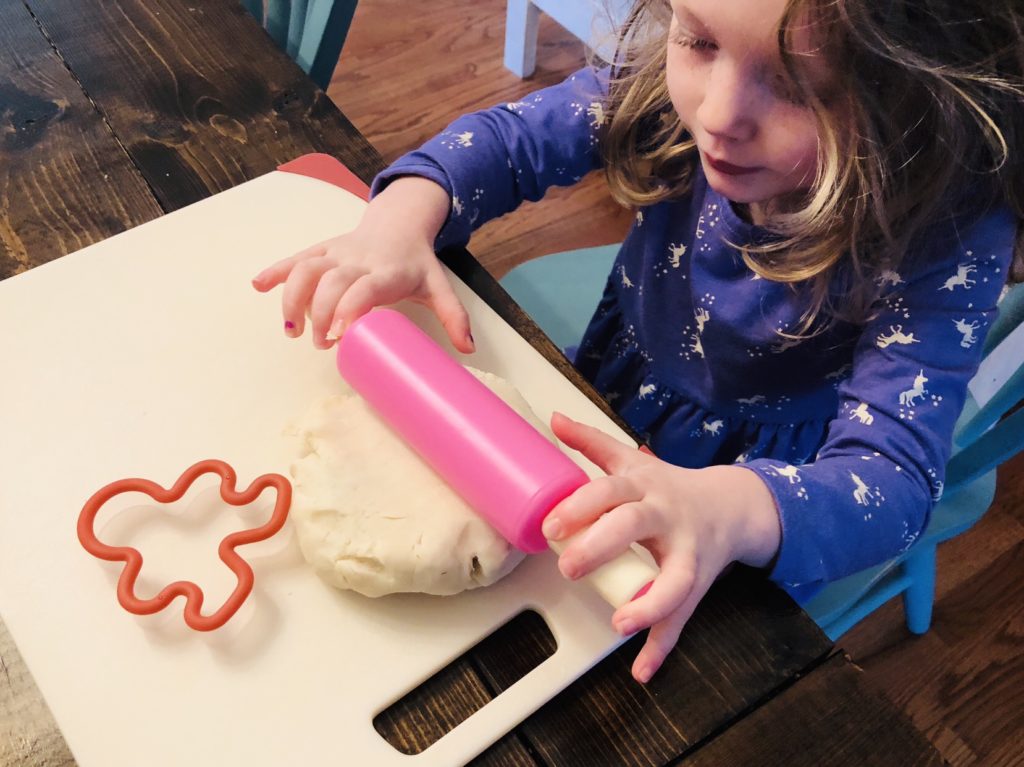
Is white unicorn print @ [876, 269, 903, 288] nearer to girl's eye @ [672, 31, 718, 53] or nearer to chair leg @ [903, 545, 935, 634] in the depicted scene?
girl's eye @ [672, 31, 718, 53]

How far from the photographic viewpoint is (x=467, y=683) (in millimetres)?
436

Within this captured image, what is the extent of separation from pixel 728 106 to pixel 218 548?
390mm

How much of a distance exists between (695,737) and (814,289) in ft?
1.16

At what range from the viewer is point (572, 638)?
17.4 inches

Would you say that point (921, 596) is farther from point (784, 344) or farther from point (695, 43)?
point (695, 43)

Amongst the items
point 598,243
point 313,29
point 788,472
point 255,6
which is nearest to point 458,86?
point 598,243

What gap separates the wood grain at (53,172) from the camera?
617mm

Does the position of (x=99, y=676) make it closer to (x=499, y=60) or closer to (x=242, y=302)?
(x=242, y=302)

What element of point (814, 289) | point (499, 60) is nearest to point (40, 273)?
point (814, 289)

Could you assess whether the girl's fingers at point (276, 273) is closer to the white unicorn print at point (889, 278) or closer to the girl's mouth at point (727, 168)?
the girl's mouth at point (727, 168)

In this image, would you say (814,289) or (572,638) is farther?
(814,289)

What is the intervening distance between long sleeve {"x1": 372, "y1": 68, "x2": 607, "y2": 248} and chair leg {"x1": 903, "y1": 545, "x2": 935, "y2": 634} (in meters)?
0.61

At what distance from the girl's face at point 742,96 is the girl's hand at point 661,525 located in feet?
0.64

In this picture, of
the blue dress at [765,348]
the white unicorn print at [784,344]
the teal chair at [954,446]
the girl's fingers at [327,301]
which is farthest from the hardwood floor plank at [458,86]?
the girl's fingers at [327,301]
